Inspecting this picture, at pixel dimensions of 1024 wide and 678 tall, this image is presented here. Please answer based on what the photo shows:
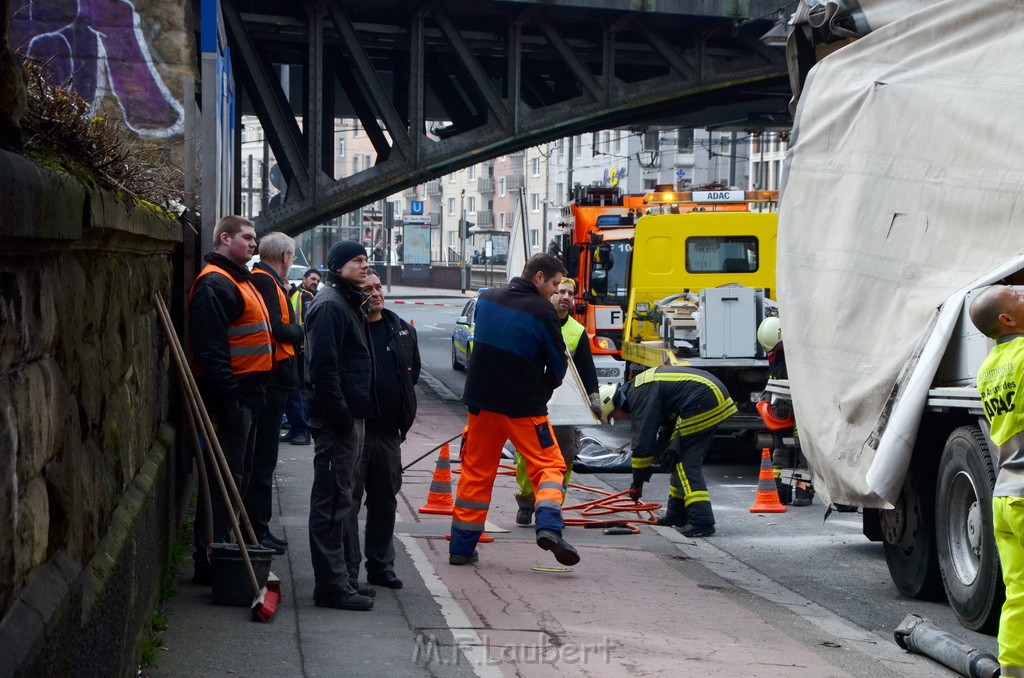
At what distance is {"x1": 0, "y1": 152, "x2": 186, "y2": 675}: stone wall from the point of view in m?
2.62

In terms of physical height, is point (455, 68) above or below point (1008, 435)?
above

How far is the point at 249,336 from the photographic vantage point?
7.22m

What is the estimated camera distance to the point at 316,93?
20078 millimetres

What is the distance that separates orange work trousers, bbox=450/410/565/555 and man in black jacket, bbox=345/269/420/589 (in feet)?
2.85

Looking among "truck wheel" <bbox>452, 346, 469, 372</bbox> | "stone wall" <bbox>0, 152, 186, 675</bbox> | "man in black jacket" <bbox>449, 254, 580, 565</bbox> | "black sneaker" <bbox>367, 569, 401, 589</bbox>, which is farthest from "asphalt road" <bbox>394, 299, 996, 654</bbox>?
"truck wheel" <bbox>452, 346, 469, 372</bbox>

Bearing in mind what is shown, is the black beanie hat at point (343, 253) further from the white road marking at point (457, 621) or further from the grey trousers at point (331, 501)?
the white road marking at point (457, 621)

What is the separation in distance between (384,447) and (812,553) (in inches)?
141

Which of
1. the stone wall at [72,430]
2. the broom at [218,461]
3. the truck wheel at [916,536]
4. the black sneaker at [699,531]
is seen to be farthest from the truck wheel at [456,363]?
the stone wall at [72,430]

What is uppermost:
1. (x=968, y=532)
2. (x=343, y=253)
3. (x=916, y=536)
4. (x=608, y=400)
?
(x=343, y=253)

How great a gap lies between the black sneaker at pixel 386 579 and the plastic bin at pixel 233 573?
1.03 meters

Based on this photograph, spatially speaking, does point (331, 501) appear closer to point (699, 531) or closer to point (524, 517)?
point (524, 517)

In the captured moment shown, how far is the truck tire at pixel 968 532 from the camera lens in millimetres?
6594

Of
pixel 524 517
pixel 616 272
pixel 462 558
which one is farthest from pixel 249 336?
pixel 616 272

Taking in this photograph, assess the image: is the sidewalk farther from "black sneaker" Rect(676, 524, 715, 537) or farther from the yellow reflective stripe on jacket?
the yellow reflective stripe on jacket
